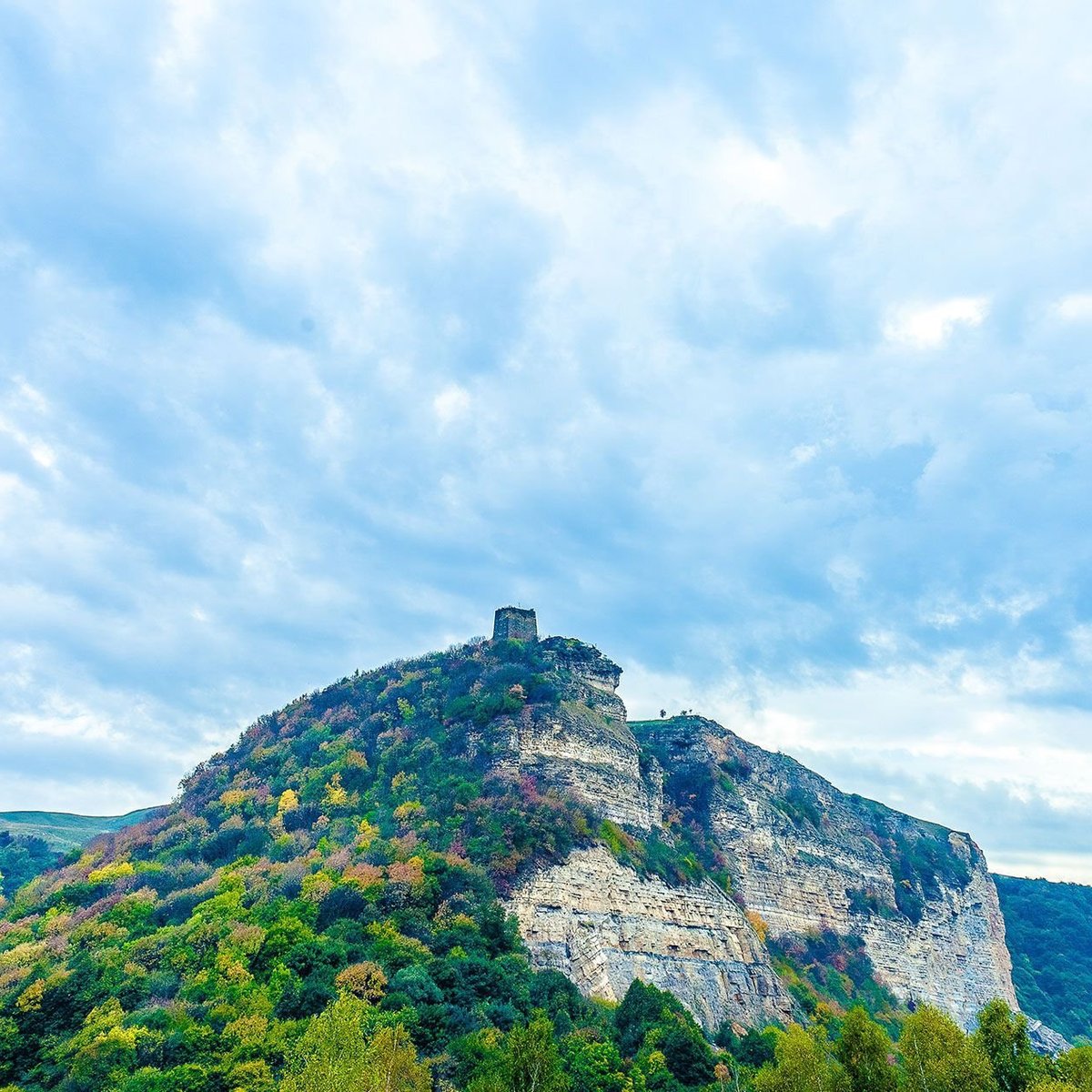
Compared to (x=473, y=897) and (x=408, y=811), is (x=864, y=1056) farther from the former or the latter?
(x=408, y=811)

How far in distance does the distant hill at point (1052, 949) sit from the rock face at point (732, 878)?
1450cm

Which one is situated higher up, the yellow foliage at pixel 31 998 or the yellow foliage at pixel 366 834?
the yellow foliage at pixel 366 834

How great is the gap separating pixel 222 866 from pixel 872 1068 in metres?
45.1

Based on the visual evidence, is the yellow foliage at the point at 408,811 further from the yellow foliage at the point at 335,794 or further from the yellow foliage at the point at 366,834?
the yellow foliage at the point at 335,794

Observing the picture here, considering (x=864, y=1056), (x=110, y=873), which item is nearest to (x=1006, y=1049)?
(x=864, y=1056)

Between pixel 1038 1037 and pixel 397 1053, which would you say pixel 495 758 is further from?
pixel 1038 1037

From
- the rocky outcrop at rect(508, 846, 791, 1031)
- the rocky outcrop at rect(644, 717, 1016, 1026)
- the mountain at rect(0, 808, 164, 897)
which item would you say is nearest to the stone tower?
the rocky outcrop at rect(644, 717, 1016, 1026)

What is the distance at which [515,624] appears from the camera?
297 ft

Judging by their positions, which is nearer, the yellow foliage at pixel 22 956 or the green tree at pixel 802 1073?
the green tree at pixel 802 1073

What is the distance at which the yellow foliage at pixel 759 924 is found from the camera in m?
80.9

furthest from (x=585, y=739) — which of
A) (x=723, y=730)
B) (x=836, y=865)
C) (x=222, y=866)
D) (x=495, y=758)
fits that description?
(x=836, y=865)

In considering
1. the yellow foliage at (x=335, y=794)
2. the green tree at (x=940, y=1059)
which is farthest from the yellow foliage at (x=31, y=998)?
the green tree at (x=940, y=1059)

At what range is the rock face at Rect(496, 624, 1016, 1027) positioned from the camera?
2260 inches

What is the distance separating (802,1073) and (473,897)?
2149 cm
